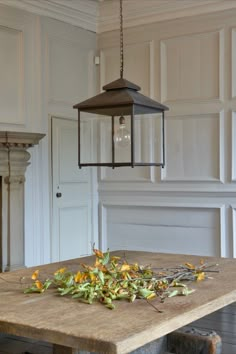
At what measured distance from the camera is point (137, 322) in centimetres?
158

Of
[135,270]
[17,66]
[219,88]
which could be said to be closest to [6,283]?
[135,270]

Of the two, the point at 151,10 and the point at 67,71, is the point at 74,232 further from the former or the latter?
the point at 151,10

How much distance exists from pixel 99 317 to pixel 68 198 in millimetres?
3390

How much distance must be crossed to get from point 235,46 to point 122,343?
367 cm

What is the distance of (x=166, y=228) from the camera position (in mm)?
4965

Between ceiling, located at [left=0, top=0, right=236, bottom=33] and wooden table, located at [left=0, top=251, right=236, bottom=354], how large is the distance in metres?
3.14

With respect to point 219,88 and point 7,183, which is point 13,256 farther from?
point 219,88

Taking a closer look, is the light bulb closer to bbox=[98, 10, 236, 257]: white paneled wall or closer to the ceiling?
bbox=[98, 10, 236, 257]: white paneled wall

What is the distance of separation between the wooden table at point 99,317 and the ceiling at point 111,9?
3.14m

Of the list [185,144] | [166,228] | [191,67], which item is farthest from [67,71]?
[166,228]

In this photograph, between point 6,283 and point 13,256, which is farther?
point 13,256

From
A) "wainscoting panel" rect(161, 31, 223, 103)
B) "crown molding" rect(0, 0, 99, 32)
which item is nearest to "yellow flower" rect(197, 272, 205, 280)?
"wainscoting panel" rect(161, 31, 223, 103)

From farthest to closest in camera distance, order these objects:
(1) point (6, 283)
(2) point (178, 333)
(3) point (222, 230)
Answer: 1. (3) point (222, 230)
2. (2) point (178, 333)
3. (1) point (6, 283)

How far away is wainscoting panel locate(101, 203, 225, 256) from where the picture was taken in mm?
4719
